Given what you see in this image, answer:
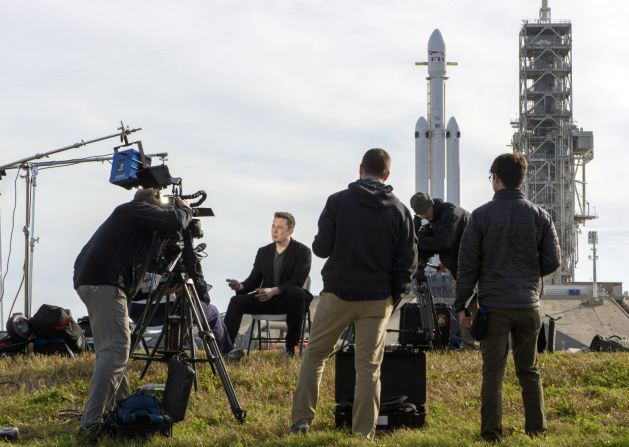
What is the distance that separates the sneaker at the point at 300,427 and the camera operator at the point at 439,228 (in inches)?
147

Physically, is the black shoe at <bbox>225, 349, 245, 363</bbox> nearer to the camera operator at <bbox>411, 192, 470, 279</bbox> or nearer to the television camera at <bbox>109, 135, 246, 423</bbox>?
the television camera at <bbox>109, 135, 246, 423</bbox>

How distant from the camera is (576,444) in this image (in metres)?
7.25

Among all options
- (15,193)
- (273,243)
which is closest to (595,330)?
(15,193)

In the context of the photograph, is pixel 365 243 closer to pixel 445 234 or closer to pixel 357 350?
pixel 357 350

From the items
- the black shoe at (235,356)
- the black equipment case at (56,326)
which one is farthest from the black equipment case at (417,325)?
the black equipment case at (56,326)

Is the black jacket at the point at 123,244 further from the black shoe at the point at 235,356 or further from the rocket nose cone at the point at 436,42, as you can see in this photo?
the rocket nose cone at the point at 436,42

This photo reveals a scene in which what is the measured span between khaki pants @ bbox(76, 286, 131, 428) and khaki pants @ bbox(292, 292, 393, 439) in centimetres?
127

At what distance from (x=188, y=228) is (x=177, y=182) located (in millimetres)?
361

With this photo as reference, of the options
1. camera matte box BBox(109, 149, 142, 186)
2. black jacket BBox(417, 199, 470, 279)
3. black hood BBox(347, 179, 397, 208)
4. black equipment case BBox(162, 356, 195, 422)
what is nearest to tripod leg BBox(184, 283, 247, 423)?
black equipment case BBox(162, 356, 195, 422)

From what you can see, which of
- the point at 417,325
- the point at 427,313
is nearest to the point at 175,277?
the point at 427,313

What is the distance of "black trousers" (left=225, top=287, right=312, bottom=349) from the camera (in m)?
11.0

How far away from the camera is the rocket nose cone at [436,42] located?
5369cm

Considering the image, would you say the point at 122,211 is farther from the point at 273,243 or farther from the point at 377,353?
the point at 273,243

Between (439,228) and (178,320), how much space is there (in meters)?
3.14
